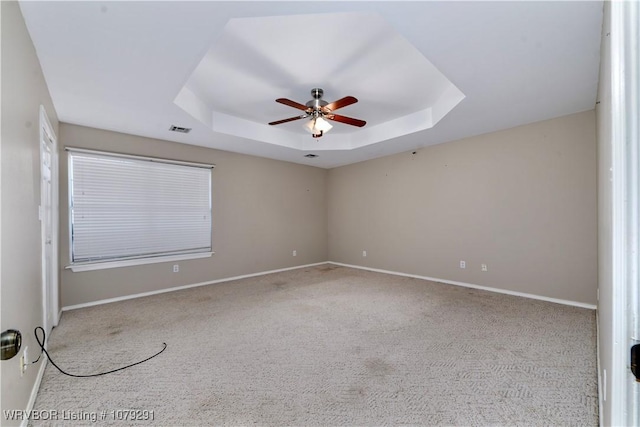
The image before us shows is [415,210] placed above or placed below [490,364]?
above

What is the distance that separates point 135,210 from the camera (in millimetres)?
4160

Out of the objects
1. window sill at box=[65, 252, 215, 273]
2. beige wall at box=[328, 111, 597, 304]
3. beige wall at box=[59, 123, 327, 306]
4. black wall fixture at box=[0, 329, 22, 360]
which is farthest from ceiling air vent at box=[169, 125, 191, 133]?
beige wall at box=[328, 111, 597, 304]

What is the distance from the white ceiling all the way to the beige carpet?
2.43 meters

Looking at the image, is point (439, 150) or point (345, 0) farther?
point (439, 150)

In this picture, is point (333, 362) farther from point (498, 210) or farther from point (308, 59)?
point (498, 210)

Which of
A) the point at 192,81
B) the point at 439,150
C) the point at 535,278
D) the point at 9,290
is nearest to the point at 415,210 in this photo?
the point at 439,150

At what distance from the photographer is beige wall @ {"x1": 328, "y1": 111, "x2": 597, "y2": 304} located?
354 cm

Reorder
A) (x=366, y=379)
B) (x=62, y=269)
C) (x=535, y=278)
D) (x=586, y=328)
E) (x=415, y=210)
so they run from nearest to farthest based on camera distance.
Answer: (x=366, y=379), (x=586, y=328), (x=62, y=269), (x=535, y=278), (x=415, y=210)

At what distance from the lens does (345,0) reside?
65.5 inches

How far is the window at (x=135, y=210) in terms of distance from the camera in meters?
3.72

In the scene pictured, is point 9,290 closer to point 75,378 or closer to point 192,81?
point 75,378

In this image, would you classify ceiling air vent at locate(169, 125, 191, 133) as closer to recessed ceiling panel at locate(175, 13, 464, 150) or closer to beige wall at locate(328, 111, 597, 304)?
recessed ceiling panel at locate(175, 13, 464, 150)

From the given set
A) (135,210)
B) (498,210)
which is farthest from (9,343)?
(498,210)

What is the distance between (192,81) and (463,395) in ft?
12.5
